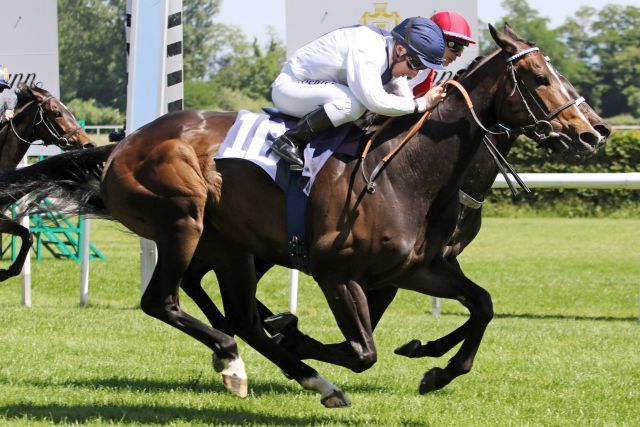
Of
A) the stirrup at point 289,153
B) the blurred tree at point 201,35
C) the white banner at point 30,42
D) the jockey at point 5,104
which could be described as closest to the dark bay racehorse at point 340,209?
the stirrup at point 289,153

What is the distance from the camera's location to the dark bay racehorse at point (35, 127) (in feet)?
33.4

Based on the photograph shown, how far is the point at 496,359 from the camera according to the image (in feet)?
24.6

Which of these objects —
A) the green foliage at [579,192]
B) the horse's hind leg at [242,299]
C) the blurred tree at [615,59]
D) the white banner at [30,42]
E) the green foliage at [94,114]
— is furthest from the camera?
the blurred tree at [615,59]

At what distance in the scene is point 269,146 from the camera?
5664mm

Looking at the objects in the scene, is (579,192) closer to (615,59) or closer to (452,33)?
(452,33)

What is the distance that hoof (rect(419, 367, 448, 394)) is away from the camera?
5.76 metres

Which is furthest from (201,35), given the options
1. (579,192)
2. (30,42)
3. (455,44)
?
(455,44)

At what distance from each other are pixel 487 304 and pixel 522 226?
1696 cm

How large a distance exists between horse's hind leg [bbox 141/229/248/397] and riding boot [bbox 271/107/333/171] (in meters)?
0.63

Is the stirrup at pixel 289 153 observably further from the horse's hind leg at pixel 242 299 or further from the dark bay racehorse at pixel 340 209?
the horse's hind leg at pixel 242 299

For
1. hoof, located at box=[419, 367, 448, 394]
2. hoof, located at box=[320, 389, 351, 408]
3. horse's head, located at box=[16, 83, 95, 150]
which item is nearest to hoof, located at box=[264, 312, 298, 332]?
hoof, located at box=[320, 389, 351, 408]

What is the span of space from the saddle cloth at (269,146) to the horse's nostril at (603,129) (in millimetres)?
1169

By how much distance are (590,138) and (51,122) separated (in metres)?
6.32

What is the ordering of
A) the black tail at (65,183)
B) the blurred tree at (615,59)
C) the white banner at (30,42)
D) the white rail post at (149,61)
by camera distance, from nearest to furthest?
1. the black tail at (65,183)
2. the white rail post at (149,61)
3. the white banner at (30,42)
4. the blurred tree at (615,59)
